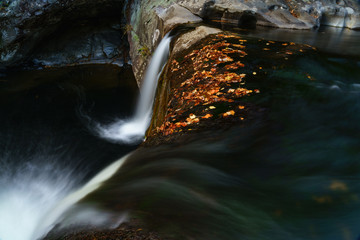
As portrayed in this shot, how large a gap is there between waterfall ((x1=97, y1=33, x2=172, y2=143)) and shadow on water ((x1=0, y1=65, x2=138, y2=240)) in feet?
1.19

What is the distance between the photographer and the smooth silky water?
77.7 inches

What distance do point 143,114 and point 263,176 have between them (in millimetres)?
5070

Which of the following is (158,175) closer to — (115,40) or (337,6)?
(115,40)

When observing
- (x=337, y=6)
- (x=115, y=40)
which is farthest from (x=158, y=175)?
(x=337, y=6)

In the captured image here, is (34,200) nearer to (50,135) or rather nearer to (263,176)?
(50,135)

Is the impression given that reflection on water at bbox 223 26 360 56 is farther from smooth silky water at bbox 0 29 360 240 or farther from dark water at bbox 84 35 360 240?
dark water at bbox 84 35 360 240

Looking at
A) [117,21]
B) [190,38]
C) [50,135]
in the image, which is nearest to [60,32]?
[117,21]

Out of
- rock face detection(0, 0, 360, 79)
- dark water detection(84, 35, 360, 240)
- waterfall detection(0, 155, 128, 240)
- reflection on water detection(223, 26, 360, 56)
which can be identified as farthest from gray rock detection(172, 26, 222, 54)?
waterfall detection(0, 155, 128, 240)

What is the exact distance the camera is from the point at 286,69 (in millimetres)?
4840

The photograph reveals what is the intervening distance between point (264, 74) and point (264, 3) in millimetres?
6083

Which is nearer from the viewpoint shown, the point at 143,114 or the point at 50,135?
the point at 50,135

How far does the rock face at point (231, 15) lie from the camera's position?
8.45 metres

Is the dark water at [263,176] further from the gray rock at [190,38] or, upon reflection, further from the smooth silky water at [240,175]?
the gray rock at [190,38]

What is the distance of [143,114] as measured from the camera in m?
7.19
